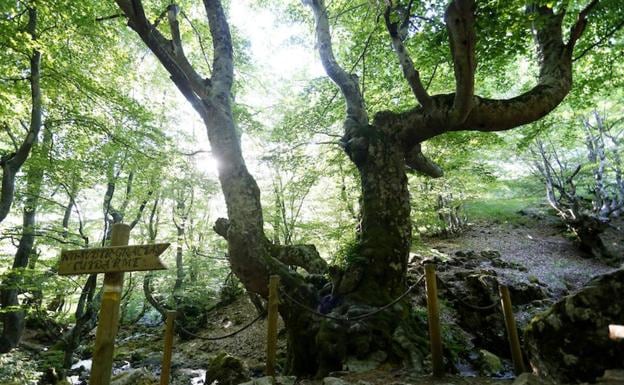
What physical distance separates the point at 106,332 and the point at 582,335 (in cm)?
420

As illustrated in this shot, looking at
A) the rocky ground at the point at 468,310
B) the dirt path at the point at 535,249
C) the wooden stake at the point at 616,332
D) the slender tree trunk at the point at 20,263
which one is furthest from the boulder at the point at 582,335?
the slender tree trunk at the point at 20,263

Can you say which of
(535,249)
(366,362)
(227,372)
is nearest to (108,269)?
(366,362)

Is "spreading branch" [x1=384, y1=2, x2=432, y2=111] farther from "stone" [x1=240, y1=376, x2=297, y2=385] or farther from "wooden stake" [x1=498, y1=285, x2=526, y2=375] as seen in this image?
"stone" [x1=240, y1=376, x2=297, y2=385]

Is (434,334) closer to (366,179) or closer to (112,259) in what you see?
(366,179)

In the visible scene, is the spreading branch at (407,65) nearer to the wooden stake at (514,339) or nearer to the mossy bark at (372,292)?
the mossy bark at (372,292)

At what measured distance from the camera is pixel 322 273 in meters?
6.19

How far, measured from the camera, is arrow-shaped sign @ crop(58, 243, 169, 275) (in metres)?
3.13

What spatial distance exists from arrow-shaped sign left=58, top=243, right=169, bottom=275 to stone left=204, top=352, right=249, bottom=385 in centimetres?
340

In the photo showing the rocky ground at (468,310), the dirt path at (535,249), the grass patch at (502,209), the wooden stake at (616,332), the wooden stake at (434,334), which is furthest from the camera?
the grass patch at (502,209)

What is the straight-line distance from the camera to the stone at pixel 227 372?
566cm

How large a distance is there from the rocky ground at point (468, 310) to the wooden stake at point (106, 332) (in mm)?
2140

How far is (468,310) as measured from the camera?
24.5ft

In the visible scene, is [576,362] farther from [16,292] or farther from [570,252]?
[570,252]

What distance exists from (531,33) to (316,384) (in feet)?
22.9
